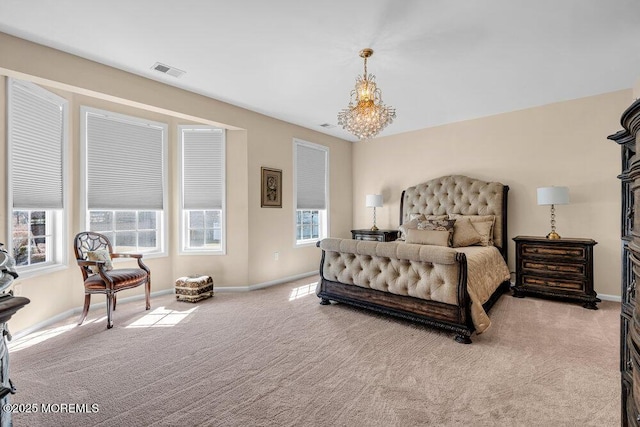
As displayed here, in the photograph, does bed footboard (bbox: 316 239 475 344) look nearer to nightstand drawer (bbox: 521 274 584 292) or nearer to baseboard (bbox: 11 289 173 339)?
nightstand drawer (bbox: 521 274 584 292)

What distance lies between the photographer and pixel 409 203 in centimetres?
532

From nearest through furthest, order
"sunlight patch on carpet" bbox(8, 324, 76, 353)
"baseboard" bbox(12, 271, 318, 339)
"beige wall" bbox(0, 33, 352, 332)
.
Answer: "sunlight patch on carpet" bbox(8, 324, 76, 353) < "beige wall" bbox(0, 33, 352, 332) < "baseboard" bbox(12, 271, 318, 339)

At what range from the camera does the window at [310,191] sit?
5395 millimetres

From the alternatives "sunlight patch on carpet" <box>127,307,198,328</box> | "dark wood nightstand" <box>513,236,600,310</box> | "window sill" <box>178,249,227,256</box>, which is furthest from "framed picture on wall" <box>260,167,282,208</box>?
"dark wood nightstand" <box>513,236,600,310</box>

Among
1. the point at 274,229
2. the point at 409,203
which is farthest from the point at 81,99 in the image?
the point at 409,203

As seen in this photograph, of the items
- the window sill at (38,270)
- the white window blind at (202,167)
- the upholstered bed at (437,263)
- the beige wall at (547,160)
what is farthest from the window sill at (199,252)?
the beige wall at (547,160)

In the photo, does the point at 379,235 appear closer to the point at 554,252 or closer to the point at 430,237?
the point at 430,237

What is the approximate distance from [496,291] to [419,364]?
2093 mm

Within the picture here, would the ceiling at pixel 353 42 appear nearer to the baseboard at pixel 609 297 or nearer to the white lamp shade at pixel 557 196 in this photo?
the white lamp shade at pixel 557 196

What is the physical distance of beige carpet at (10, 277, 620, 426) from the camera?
1.76 meters

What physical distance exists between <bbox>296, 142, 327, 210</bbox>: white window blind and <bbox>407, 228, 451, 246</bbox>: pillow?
6.76 feet

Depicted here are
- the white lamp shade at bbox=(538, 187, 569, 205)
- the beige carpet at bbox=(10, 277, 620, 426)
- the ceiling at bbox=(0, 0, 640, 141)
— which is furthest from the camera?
the white lamp shade at bbox=(538, 187, 569, 205)

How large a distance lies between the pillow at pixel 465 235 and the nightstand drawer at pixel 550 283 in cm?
75

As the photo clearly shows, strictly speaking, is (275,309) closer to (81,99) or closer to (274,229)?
(274,229)
